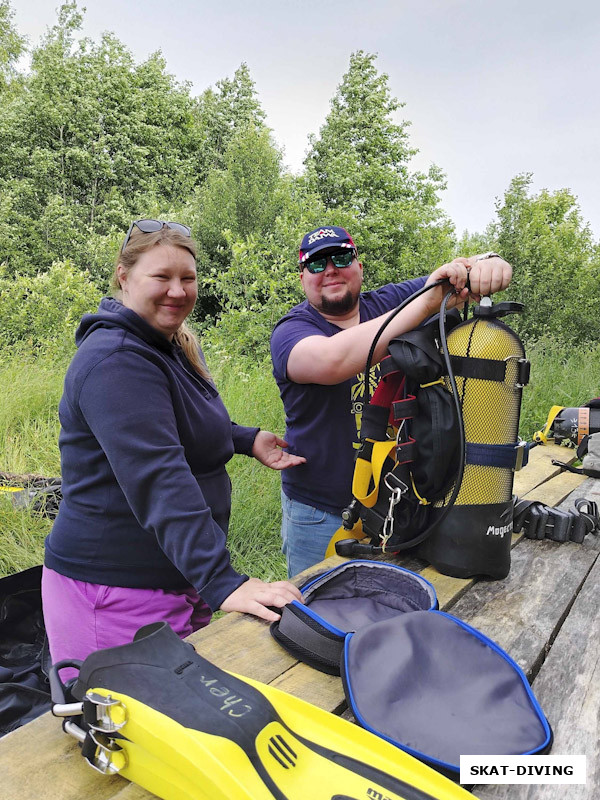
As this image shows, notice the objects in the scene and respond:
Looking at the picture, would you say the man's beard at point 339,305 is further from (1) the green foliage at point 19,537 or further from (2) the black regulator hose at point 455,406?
(1) the green foliage at point 19,537

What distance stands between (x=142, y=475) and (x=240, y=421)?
364 cm

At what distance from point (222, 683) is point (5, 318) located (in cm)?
1071

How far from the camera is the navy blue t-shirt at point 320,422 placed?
2.41 meters

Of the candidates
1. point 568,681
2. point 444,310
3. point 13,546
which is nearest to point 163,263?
point 444,310

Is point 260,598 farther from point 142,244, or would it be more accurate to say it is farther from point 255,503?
point 255,503

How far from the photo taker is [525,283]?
350 inches

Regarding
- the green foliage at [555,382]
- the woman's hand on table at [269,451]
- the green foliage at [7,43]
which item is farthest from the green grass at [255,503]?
the green foliage at [7,43]

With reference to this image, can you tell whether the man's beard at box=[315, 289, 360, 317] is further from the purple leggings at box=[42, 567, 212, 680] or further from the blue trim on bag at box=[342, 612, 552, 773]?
the blue trim on bag at box=[342, 612, 552, 773]

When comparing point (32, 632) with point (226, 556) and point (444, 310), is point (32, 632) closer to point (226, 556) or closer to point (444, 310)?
point (226, 556)

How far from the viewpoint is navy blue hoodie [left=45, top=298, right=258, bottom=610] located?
53.0 inches

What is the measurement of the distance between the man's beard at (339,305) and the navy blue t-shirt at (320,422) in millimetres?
45

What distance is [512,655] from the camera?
4.40 feet

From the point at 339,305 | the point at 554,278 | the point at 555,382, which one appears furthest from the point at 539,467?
the point at 554,278

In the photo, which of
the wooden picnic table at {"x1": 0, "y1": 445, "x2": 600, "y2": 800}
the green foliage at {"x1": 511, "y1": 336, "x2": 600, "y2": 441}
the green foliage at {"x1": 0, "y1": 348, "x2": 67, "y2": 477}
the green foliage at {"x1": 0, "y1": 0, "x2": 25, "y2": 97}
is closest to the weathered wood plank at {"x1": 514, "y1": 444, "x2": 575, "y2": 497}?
the wooden picnic table at {"x1": 0, "y1": 445, "x2": 600, "y2": 800}
